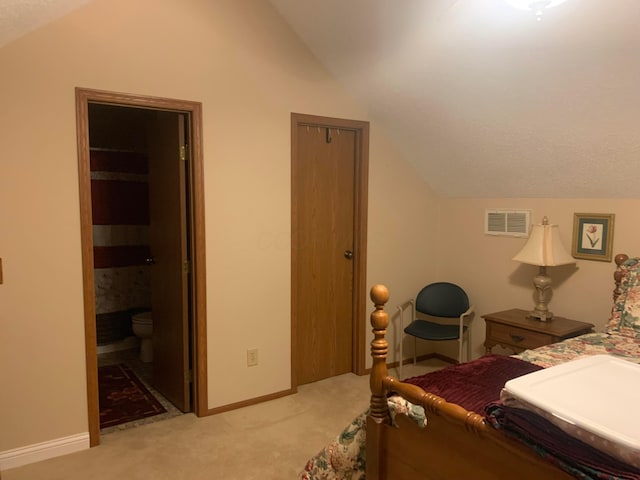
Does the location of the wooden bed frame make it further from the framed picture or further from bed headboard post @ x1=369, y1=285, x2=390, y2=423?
the framed picture

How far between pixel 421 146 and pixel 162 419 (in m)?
2.62

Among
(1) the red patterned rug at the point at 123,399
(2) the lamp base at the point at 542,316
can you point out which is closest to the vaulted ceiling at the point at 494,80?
(2) the lamp base at the point at 542,316

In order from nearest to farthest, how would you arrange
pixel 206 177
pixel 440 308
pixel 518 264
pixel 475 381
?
pixel 475 381 → pixel 206 177 → pixel 518 264 → pixel 440 308

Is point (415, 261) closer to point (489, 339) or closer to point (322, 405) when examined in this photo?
point (489, 339)

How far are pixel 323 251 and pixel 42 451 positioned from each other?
210 centimetres

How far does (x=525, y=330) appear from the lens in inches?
119

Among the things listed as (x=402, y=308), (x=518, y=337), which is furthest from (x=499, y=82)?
(x=402, y=308)

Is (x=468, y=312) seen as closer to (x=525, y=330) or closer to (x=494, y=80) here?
(x=525, y=330)

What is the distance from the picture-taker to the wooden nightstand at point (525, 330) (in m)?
2.91

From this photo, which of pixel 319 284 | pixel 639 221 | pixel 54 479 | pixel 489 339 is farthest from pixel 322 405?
pixel 639 221

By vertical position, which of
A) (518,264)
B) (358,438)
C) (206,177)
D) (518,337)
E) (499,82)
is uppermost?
(499,82)

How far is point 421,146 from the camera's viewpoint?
144 inches

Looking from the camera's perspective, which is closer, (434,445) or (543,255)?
(434,445)

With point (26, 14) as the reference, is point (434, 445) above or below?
below
